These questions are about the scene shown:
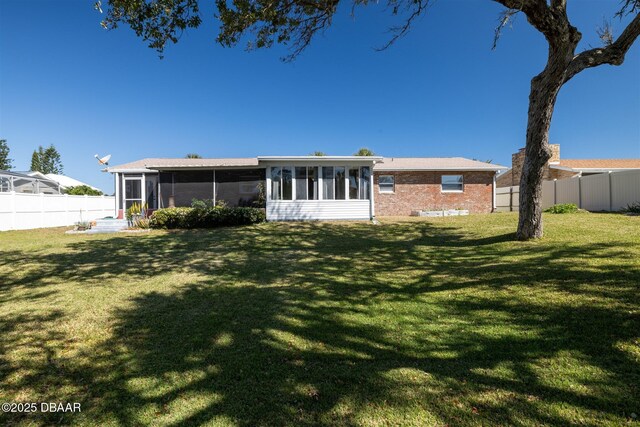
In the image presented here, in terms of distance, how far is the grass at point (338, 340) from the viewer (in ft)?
7.56

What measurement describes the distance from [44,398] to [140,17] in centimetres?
733

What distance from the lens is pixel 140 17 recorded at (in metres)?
6.85

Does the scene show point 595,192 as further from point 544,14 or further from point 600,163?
point 600,163

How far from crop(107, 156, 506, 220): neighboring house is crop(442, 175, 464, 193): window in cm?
6

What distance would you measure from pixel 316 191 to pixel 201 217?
18.3ft

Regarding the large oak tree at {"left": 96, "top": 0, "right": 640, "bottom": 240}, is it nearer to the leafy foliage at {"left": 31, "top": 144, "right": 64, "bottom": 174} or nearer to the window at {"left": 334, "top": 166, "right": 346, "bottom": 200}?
the window at {"left": 334, "top": 166, "right": 346, "bottom": 200}

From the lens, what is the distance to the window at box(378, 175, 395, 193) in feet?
65.5

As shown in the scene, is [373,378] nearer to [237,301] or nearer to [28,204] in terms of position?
[237,301]

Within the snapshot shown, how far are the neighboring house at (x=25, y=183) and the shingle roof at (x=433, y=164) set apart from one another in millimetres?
22739

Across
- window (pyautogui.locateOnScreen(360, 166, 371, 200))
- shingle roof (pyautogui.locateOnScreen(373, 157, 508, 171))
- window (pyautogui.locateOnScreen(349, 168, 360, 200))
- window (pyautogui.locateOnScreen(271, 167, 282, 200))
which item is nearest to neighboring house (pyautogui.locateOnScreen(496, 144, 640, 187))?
shingle roof (pyautogui.locateOnScreen(373, 157, 508, 171))

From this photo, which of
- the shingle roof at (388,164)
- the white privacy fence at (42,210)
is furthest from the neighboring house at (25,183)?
the shingle roof at (388,164)

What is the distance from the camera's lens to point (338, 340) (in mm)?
3412

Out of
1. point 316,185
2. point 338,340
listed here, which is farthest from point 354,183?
point 338,340

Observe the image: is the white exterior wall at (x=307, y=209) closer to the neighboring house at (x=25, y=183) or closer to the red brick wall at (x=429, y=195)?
the red brick wall at (x=429, y=195)
